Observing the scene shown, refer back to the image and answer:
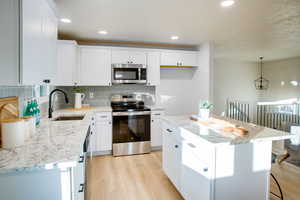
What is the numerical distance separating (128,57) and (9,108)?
262 cm

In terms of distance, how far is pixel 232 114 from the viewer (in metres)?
6.82

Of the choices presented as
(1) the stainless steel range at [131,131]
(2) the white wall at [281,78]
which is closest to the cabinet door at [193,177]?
(1) the stainless steel range at [131,131]

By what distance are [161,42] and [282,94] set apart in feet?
18.4

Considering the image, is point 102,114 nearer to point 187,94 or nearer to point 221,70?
point 187,94

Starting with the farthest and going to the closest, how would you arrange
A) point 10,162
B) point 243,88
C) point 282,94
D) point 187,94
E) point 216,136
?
point 243,88 → point 282,94 → point 187,94 → point 216,136 → point 10,162

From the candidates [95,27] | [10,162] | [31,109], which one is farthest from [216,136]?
[95,27]

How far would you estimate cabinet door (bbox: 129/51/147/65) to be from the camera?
381 cm

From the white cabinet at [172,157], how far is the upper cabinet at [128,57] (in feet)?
6.30

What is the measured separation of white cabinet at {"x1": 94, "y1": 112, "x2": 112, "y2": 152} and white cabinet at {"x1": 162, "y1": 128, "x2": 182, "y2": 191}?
4.64ft

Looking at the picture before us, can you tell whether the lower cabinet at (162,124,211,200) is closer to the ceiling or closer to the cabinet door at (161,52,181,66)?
the ceiling

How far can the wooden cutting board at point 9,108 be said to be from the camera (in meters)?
1.39

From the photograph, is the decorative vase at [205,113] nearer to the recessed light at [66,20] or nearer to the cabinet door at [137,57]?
the cabinet door at [137,57]

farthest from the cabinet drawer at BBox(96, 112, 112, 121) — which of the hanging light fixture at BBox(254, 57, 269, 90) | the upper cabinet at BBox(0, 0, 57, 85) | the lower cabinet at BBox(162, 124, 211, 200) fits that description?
the hanging light fixture at BBox(254, 57, 269, 90)

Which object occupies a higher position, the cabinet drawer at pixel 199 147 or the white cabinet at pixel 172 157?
the cabinet drawer at pixel 199 147
